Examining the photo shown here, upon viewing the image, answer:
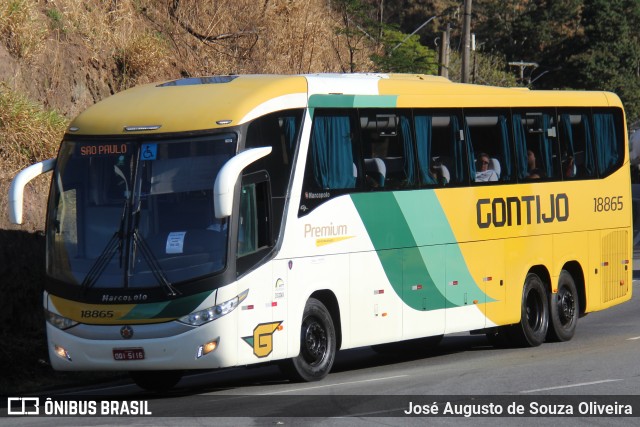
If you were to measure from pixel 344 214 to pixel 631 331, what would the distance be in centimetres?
683

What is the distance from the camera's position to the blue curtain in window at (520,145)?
17.7 m

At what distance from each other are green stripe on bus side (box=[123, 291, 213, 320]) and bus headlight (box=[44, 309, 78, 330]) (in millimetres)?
765

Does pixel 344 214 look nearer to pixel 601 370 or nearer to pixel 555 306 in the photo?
pixel 601 370

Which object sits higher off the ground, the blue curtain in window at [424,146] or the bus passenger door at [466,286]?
the blue curtain in window at [424,146]

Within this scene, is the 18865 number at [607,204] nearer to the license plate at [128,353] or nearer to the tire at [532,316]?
the tire at [532,316]

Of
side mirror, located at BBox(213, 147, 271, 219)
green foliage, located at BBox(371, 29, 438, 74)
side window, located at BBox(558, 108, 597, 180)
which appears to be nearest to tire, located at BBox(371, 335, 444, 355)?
side window, located at BBox(558, 108, 597, 180)

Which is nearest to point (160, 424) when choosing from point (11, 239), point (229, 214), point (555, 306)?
point (229, 214)

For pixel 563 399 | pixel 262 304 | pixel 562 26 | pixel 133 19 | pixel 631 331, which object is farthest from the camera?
pixel 562 26

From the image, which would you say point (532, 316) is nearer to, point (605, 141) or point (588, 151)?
point (588, 151)

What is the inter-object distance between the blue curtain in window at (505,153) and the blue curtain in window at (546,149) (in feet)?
2.90

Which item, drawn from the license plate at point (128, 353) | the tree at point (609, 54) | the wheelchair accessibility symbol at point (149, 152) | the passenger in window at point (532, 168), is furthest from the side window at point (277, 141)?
the tree at point (609, 54)

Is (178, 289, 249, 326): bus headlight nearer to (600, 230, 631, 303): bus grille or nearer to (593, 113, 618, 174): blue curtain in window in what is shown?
(600, 230, 631, 303): bus grille

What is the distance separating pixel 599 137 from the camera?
19.4 metres

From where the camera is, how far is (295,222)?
1355 cm
